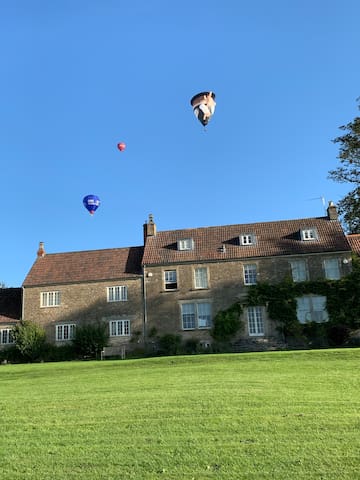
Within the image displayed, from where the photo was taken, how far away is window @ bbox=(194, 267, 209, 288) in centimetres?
3481

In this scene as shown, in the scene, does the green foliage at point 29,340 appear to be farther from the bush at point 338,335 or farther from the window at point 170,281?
the bush at point 338,335

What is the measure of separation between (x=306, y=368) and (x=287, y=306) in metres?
16.6

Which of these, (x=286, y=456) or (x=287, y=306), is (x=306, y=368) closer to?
(x=286, y=456)

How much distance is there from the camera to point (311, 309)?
32.7m

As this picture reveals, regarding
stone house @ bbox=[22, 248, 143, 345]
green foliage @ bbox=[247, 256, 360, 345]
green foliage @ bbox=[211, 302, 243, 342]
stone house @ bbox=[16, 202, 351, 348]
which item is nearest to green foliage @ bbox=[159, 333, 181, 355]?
stone house @ bbox=[16, 202, 351, 348]

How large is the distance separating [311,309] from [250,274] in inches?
198

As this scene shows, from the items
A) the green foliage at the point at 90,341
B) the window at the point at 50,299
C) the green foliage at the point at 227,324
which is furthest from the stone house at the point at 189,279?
the green foliage at the point at 90,341

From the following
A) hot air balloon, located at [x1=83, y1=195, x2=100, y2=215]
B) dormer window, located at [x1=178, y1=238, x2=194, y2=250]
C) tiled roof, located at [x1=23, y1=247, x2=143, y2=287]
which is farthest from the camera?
tiled roof, located at [x1=23, y1=247, x2=143, y2=287]

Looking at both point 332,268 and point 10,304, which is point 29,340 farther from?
point 332,268

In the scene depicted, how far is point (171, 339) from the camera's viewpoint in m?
33.3

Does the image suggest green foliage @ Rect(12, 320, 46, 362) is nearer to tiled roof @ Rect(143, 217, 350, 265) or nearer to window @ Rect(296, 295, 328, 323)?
tiled roof @ Rect(143, 217, 350, 265)

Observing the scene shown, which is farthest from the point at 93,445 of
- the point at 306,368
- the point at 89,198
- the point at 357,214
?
the point at 357,214

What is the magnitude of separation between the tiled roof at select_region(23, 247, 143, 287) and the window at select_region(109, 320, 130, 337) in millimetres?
3489

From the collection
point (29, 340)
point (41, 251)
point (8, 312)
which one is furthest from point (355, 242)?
point (8, 312)
